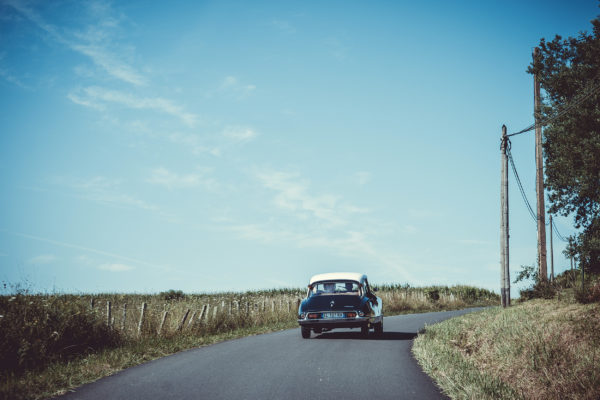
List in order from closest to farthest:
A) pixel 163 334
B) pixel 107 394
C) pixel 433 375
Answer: pixel 107 394 < pixel 433 375 < pixel 163 334

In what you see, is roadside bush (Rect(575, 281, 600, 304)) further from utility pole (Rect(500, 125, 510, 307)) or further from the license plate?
utility pole (Rect(500, 125, 510, 307))

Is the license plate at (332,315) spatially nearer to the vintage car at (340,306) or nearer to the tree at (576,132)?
the vintage car at (340,306)

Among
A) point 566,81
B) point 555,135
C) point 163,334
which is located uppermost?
point 566,81

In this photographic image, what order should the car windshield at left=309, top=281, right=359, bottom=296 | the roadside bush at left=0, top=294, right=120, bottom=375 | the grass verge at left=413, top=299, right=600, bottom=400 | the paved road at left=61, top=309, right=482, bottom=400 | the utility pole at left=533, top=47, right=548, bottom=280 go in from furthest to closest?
the utility pole at left=533, top=47, right=548, bottom=280
the car windshield at left=309, top=281, right=359, bottom=296
the roadside bush at left=0, top=294, right=120, bottom=375
the paved road at left=61, top=309, right=482, bottom=400
the grass verge at left=413, top=299, right=600, bottom=400

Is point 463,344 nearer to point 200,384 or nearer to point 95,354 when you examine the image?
point 200,384

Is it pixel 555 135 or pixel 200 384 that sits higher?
pixel 555 135

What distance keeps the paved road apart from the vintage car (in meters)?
1.66

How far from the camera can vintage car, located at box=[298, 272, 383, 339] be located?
13.0 meters

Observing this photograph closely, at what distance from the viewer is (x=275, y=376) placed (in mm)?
7574

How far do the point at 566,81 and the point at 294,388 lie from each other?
24.2 metres

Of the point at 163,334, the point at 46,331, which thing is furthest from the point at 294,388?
the point at 163,334

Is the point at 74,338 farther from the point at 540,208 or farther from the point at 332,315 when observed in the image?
the point at 540,208

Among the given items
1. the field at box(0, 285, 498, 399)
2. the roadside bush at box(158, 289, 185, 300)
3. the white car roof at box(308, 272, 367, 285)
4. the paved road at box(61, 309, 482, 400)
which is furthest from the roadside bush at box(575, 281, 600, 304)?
the roadside bush at box(158, 289, 185, 300)

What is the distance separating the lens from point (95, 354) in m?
11.0
